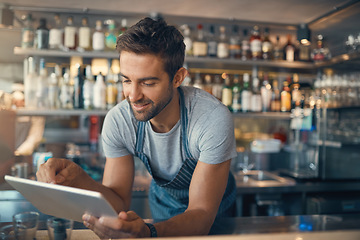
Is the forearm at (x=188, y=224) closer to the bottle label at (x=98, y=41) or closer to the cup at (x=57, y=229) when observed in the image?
the cup at (x=57, y=229)

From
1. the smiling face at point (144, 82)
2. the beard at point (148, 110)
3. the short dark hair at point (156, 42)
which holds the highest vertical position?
the short dark hair at point (156, 42)

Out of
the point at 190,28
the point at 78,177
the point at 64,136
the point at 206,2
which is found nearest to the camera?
the point at 78,177

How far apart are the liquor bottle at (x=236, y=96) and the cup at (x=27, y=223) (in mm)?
1923

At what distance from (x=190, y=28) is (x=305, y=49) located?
1.04 m

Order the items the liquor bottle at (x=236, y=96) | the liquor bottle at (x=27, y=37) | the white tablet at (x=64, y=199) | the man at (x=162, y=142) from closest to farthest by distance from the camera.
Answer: the white tablet at (x=64, y=199) → the man at (x=162, y=142) → the liquor bottle at (x=27, y=37) → the liquor bottle at (x=236, y=96)

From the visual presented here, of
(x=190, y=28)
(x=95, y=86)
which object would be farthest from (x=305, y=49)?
(x=95, y=86)

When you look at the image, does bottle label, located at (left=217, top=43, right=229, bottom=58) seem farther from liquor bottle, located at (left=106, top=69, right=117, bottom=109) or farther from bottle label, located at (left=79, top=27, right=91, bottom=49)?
bottle label, located at (left=79, top=27, right=91, bottom=49)

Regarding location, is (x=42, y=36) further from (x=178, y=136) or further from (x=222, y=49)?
(x=178, y=136)

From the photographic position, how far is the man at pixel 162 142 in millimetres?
938

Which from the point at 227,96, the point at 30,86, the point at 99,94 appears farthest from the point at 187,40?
the point at 30,86

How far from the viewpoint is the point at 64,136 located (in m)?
3.96

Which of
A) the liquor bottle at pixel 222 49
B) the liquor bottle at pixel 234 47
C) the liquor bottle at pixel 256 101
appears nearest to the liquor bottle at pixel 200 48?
the liquor bottle at pixel 222 49

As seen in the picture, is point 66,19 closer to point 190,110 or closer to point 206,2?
point 206,2

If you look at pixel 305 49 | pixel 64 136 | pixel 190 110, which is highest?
pixel 305 49
